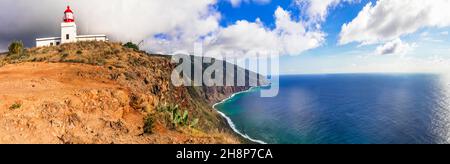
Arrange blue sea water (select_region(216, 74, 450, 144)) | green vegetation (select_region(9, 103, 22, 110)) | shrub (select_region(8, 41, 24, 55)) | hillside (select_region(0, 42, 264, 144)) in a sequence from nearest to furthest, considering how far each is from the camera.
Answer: hillside (select_region(0, 42, 264, 144)), green vegetation (select_region(9, 103, 22, 110)), shrub (select_region(8, 41, 24, 55)), blue sea water (select_region(216, 74, 450, 144))

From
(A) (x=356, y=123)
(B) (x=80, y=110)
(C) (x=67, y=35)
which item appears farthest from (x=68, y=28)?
(A) (x=356, y=123)

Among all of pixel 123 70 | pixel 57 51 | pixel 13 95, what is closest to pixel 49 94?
pixel 13 95

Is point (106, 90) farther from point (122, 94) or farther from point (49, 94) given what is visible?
point (49, 94)

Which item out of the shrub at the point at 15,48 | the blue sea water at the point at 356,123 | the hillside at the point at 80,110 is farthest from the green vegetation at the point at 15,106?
the blue sea water at the point at 356,123

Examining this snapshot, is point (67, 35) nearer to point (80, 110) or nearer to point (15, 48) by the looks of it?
point (15, 48)

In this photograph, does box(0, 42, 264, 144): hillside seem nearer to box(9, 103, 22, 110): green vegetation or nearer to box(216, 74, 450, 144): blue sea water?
box(9, 103, 22, 110): green vegetation

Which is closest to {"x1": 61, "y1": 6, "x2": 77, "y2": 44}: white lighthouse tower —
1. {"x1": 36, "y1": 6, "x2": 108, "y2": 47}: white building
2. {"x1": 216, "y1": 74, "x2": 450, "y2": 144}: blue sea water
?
{"x1": 36, "y1": 6, "x2": 108, "y2": 47}: white building

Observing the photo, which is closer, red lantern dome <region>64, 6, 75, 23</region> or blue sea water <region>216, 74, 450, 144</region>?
red lantern dome <region>64, 6, 75, 23</region>

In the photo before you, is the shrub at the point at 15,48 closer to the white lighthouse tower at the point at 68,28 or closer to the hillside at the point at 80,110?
the white lighthouse tower at the point at 68,28

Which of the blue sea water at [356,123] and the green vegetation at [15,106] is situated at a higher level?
the green vegetation at [15,106]
